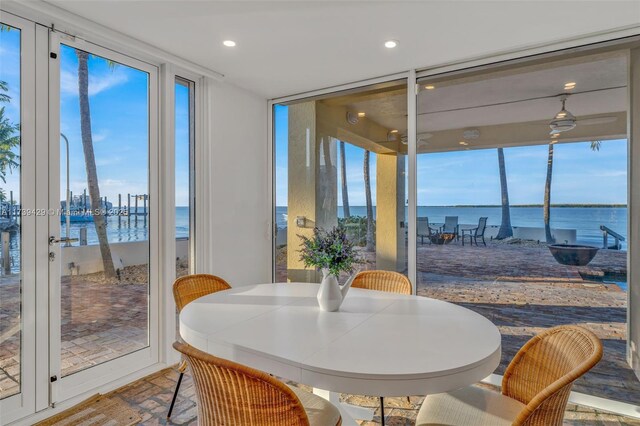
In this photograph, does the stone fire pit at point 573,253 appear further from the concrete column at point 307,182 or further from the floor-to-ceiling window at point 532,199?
the concrete column at point 307,182

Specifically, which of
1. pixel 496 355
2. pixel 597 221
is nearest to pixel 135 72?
pixel 496 355

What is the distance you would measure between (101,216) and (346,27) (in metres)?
2.24

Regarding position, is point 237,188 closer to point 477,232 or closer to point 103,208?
point 103,208

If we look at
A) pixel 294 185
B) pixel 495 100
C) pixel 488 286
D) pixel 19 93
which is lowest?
pixel 488 286

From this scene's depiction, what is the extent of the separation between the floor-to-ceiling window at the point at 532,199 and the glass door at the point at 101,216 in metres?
2.36

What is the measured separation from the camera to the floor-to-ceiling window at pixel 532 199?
2.52 meters

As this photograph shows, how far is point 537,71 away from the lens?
2.76 m

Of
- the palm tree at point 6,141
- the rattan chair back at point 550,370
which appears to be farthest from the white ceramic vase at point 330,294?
the palm tree at point 6,141

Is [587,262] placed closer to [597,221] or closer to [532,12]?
[597,221]

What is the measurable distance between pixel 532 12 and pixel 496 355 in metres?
2.08

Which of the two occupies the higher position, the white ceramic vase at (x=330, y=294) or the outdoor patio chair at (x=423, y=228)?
the outdoor patio chair at (x=423, y=228)

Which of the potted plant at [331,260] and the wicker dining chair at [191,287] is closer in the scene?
the potted plant at [331,260]

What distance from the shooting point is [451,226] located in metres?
3.11

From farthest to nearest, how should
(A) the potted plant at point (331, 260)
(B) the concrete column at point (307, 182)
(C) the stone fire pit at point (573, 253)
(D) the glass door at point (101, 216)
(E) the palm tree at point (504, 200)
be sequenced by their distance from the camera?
1. (B) the concrete column at point (307, 182)
2. (E) the palm tree at point (504, 200)
3. (C) the stone fire pit at point (573, 253)
4. (D) the glass door at point (101, 216)
5. (A) the potted plant at point (331, 260)
